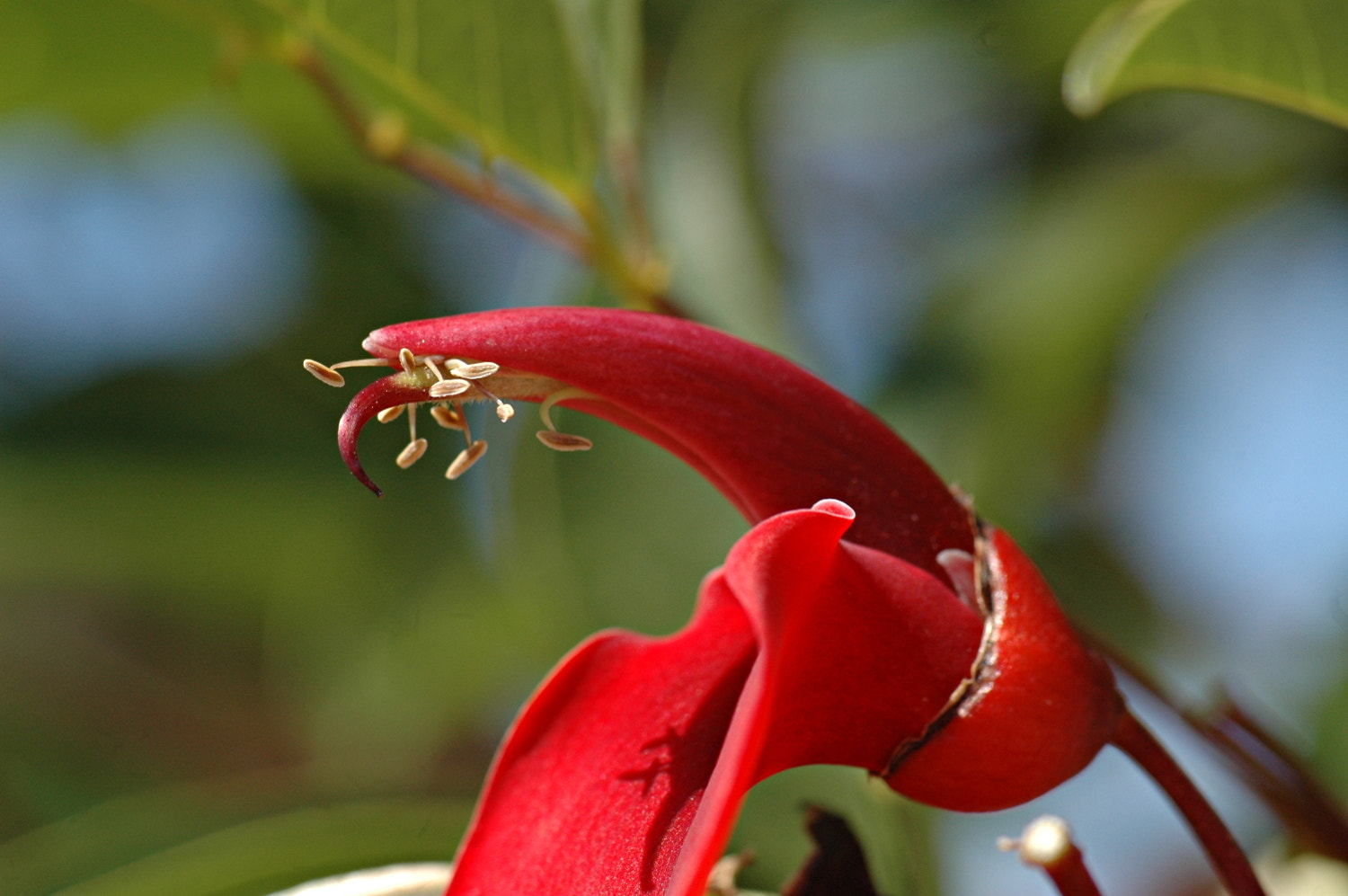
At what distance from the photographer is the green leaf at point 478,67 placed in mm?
728

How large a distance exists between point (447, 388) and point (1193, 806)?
28cm

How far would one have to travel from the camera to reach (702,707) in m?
0.38

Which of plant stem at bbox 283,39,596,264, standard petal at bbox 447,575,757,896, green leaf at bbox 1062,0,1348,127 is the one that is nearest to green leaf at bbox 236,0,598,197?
plant stem at bbox 283,39,596,264

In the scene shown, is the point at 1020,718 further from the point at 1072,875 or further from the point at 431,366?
the point at 431,366

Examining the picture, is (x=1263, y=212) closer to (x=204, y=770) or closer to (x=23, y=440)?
(x=204, y=770)

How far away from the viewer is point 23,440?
117 cm

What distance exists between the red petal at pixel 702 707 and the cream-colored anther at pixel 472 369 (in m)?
0.10

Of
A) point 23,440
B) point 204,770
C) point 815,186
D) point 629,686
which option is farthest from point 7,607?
point 629,686

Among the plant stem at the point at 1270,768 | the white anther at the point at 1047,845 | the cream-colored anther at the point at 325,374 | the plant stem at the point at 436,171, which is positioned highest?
the plant stem at the point at 436,171

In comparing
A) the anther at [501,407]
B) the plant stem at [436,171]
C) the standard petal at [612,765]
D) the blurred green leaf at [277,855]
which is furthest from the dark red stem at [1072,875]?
the plant stem at [436,171]

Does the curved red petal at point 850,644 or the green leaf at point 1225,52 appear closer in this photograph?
the curved red petal at point 850,644

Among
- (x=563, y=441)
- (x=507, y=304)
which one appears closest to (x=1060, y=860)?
(x=563, y=441)

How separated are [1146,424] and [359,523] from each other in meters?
0.76

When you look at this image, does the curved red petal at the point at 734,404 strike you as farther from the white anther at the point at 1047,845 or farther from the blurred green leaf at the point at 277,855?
the blurred green leaf at the point at 277,855
